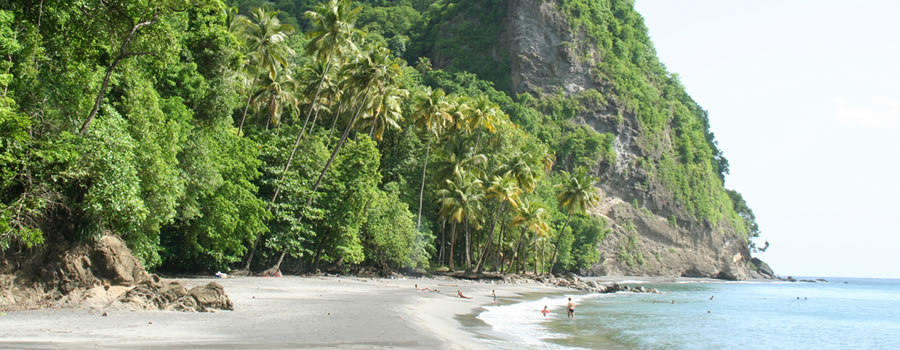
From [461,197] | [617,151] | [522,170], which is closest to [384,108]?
[461,197]

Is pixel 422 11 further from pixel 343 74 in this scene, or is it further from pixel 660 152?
pixel 343 74

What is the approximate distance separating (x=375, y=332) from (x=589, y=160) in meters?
71.5

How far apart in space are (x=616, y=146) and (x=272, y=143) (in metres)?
63.4

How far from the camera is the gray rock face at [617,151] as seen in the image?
→ 86250 mm

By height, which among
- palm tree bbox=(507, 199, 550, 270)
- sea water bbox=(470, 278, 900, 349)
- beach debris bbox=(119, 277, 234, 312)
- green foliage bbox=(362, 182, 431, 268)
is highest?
palm tree bbox=(507, 199, 550, 270)

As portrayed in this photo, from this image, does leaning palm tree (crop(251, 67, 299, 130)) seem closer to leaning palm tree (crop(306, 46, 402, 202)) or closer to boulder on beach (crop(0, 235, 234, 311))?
leaning palm tree (crop(306, 46, 402, 202))

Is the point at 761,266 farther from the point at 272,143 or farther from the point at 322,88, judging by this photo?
the point at 272,143

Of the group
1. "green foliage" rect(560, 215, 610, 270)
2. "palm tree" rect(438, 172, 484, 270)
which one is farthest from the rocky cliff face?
"palm tree" rect(438, 172, 484, 270)

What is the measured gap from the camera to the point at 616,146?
89.1m

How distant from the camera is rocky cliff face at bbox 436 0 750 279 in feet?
283

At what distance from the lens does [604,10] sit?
333 feet

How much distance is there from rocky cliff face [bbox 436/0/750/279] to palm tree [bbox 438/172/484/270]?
38.8 m

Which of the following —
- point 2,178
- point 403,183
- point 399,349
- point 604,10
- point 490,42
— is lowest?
point 399,349

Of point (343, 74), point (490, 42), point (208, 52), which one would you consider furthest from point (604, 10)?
point (208, 52)
